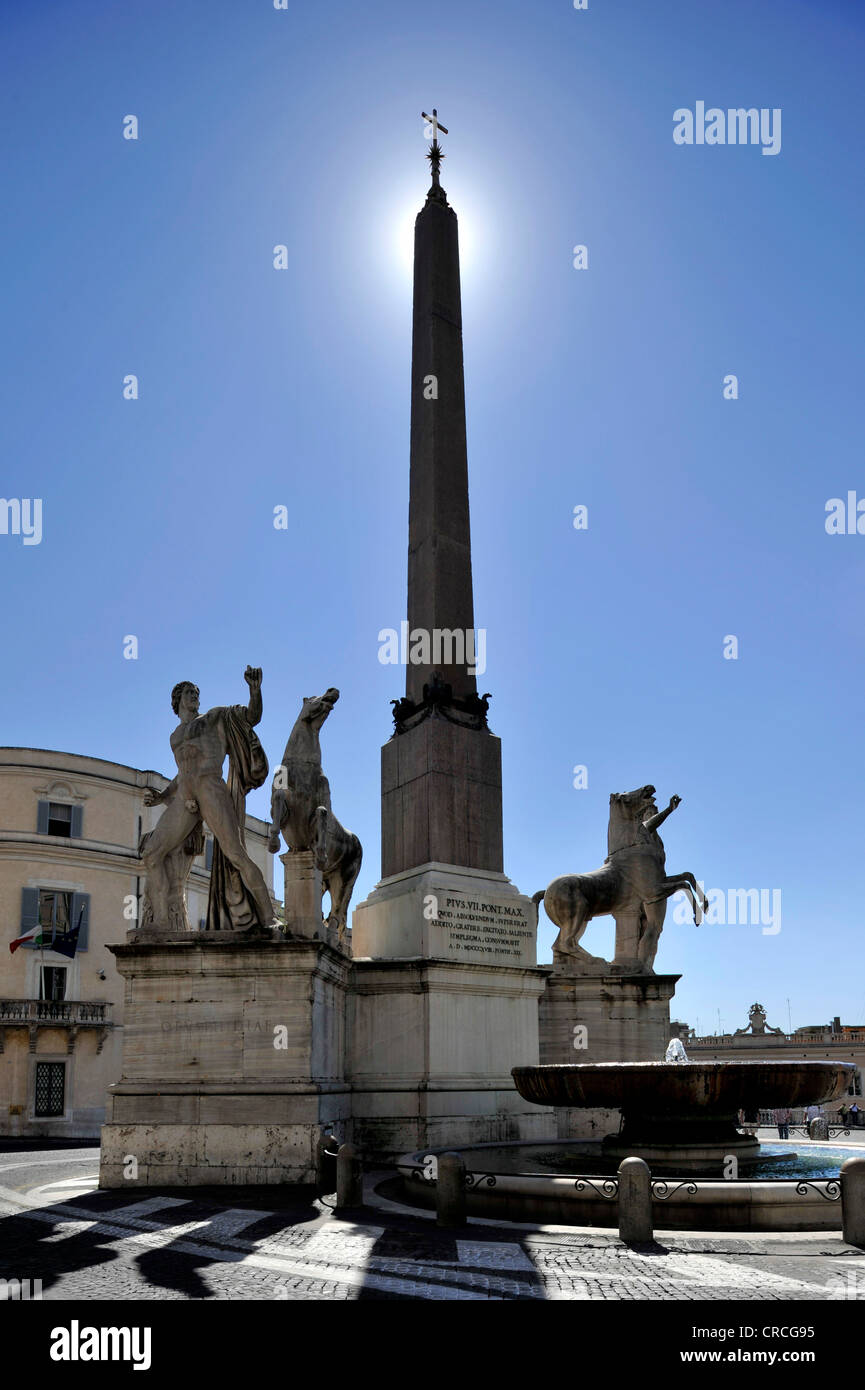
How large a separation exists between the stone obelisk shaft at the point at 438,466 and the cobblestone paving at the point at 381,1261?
875 cm

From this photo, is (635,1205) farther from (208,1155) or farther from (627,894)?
(627,894)

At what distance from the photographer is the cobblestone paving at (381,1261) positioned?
6.07 meters

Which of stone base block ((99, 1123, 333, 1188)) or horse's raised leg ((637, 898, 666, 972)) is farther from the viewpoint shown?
horse's raised leg ((637, 898, 666, 972))

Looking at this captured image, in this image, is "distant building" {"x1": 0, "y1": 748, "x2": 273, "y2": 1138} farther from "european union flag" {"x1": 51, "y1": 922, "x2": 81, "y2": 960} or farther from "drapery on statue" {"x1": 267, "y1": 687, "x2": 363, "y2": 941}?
"drapery on statue" {"x1": 267, "y1": 687, "x2": 363, "y2": 941}

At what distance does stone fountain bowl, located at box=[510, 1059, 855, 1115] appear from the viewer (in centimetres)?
924

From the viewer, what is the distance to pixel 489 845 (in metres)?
15.6

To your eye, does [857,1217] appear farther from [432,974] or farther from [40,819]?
[40,819]

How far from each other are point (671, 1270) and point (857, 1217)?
61.0 inches

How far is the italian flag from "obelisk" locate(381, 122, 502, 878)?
805 inches

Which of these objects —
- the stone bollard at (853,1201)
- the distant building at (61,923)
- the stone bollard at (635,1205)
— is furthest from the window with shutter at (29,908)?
the stone bollard at (853,1201)

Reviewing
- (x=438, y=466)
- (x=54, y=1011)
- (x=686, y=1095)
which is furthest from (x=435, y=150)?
(x=54, y=1011)

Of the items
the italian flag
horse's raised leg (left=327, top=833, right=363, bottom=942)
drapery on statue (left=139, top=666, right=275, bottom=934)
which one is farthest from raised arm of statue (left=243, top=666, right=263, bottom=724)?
the italian flag

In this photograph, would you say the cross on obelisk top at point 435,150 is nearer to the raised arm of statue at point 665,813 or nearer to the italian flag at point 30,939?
the raised arm of statue at point 665,813
